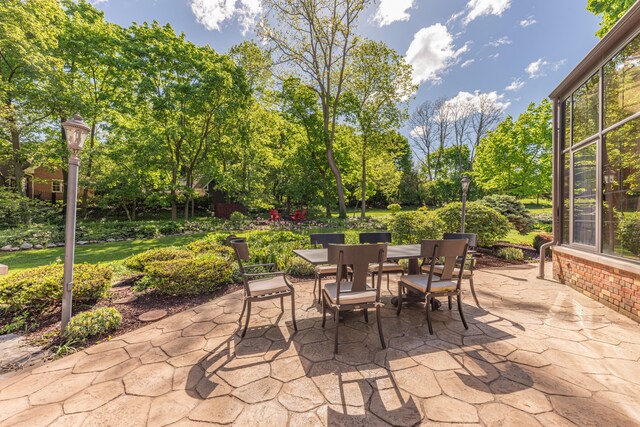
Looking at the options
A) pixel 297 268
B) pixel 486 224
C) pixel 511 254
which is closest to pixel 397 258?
pixel 297 268

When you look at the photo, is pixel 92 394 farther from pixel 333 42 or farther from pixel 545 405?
pixel 333 42

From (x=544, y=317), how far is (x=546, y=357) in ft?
4.37

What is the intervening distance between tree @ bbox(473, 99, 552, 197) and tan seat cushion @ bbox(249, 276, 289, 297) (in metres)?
16.8

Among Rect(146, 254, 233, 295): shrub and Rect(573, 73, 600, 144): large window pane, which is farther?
Rect(573, 73, 600, 144): large window pane

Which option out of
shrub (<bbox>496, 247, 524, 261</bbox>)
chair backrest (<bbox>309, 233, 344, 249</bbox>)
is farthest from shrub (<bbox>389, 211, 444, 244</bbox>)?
chair backrest (<bbox>309, 233, 344, 249</bbox>)

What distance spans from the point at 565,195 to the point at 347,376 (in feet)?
20.6

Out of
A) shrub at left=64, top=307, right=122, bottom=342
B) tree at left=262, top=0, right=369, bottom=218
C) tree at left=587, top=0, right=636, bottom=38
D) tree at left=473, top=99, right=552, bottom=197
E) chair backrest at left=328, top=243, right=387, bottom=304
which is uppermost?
tree at left=262, top=0, right=369, bottom=218

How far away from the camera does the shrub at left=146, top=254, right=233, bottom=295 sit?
4.08 metres

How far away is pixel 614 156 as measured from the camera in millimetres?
4039

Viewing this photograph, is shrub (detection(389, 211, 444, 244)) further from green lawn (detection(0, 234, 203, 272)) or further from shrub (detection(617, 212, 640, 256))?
green lawn (detection(0, 234, 203, 272))

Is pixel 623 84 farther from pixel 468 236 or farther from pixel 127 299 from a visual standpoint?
pixel 127 299

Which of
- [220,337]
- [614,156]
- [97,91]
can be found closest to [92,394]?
[220,337]

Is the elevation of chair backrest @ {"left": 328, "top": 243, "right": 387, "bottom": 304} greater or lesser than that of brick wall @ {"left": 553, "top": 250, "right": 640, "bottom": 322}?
greater

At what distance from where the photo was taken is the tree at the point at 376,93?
16109mm
